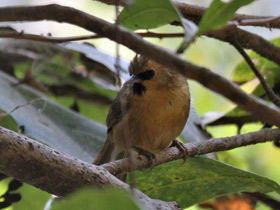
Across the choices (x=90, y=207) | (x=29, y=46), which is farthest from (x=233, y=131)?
(x=90, y=207)

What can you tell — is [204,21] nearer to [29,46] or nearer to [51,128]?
[51,128]

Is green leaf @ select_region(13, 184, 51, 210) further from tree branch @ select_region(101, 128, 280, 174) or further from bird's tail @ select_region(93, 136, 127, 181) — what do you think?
bird's tail @ select_region(93, 136, 127, 181)

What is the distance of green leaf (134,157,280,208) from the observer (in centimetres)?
177

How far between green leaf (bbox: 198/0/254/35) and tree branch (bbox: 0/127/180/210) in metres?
0.33

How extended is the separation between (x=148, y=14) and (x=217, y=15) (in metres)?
0.19

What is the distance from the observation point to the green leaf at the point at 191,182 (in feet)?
5.82

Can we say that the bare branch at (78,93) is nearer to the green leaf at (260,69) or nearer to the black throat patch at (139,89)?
the black throat patch at (139,89)

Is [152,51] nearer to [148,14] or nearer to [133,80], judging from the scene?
[148,14]

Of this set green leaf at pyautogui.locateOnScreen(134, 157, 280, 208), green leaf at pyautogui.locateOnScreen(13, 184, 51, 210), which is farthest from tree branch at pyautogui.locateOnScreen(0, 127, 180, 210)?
green leaf at pyautogui.locateOnScreen(13, 184, 51, 210)

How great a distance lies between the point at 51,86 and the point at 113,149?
1.39ft

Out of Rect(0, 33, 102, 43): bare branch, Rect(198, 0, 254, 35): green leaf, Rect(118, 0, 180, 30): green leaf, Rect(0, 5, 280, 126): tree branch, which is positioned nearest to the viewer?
Rect(0, 5, 280, 126): tree branch

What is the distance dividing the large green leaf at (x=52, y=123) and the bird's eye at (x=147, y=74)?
0.86 ft

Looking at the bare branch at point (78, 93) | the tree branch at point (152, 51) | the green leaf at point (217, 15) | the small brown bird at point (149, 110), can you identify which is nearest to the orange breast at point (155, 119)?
the small brown bird at point (149, 110)

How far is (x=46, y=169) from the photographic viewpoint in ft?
3.94
